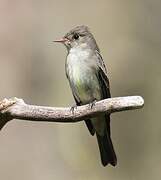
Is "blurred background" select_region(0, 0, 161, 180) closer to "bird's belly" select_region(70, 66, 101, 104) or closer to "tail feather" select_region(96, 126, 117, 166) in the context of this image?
"tail feather" select_region(96, 126, 117, 166)

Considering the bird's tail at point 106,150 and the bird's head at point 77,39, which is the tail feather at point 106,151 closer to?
the bird's tail at point 106,150

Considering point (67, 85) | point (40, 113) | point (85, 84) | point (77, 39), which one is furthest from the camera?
point (67, 85)

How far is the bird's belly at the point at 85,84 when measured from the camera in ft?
20.2

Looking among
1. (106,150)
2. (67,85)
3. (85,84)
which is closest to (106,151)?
(106,150)

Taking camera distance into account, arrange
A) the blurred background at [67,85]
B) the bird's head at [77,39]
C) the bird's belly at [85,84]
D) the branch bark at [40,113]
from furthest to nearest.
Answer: the blurred background at [67,85], the bird's head at [77,39], the bird's belly at [85,84], the branch bark at [40,113]

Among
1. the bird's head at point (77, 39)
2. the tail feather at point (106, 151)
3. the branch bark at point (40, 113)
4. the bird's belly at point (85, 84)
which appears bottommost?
the tail feather at point (106, 151)

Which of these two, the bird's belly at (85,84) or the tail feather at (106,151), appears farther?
the tail feather at (106,151)

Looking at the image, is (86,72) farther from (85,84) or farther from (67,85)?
(67,85)

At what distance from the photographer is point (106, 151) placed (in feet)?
21.0

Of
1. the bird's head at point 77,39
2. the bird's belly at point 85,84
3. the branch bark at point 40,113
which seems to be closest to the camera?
the branch bark at point 40,113

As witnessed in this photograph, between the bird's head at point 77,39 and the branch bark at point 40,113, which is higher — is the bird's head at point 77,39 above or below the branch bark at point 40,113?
above

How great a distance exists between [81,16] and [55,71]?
91cm

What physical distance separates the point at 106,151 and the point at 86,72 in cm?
57

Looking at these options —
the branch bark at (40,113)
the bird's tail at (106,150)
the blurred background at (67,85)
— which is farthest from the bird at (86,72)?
the blurred background at (67,85)
